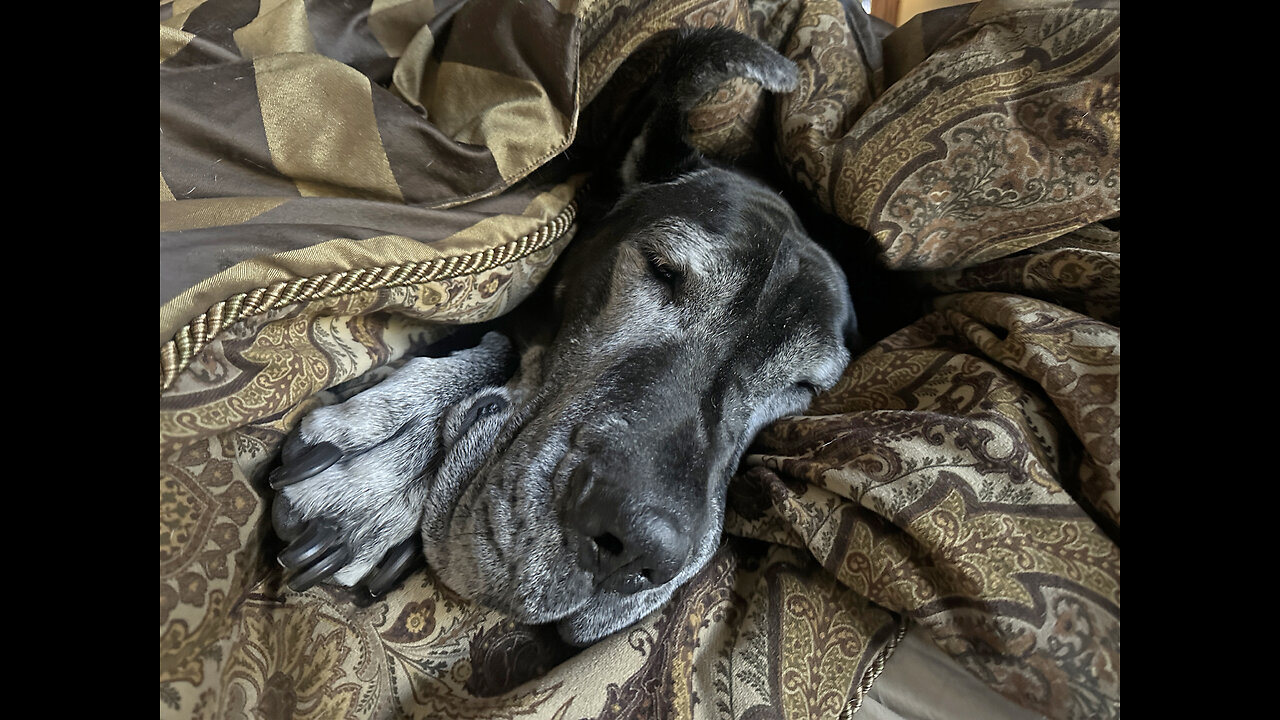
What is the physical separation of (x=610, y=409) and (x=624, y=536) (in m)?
0.26

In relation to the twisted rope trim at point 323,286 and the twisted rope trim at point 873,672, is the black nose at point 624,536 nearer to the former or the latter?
the twisted rope trim at point 873,672

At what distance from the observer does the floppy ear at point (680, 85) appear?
1311 mm

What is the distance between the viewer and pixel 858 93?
4.90ft

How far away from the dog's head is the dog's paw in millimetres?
65

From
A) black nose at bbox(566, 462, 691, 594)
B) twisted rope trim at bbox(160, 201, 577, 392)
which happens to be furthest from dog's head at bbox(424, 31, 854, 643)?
twisted rope trim at bbox(160, 201, 577, 392)

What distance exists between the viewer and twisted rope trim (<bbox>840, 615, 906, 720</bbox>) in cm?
88

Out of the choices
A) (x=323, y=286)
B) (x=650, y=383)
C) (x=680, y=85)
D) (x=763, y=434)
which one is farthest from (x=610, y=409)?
(x=680, y=85)

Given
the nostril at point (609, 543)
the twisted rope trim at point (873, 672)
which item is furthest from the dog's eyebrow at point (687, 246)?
the twisted rope trim at point (873, 672)

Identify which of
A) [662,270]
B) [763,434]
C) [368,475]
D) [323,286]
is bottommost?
[763,434]

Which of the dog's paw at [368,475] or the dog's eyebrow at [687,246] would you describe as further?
the dog's eyebrow at [687,246]

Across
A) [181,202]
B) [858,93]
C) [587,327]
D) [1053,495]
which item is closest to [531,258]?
[587,327]

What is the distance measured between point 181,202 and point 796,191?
4.34 ft

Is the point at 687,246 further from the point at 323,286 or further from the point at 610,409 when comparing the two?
the point at 323,286

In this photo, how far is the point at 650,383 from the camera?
47.6 inches
